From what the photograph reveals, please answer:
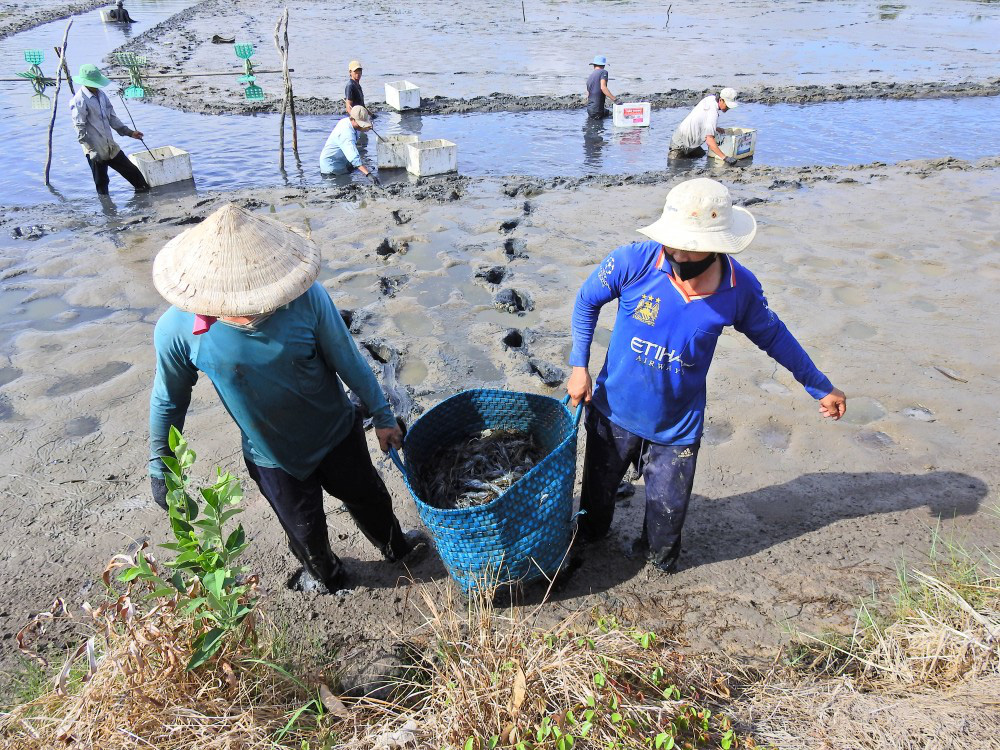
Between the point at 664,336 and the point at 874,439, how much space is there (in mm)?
2554

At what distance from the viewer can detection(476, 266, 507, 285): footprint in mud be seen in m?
6.70

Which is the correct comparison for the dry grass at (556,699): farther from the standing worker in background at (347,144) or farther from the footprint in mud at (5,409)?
the standing worker in background at (347,144)

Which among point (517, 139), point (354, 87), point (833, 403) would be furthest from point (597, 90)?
point (833, 403)

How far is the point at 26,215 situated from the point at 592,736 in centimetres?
1014

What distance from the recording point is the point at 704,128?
421 inches

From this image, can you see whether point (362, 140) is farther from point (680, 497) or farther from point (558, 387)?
point (680, 497)

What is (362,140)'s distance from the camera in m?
12.3

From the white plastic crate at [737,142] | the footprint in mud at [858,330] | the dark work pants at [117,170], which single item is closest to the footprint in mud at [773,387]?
the footprint in mud at [858,330]

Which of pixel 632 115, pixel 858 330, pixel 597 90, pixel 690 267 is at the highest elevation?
pixel 690 267

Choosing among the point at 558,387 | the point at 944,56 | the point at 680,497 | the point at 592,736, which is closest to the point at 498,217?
the point at 558,387

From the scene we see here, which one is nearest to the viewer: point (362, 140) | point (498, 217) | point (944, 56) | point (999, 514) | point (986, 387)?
point (999, 514)

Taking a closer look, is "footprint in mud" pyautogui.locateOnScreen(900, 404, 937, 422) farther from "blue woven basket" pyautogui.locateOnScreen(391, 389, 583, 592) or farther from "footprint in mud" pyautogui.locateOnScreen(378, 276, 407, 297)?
"footprint in mud" pyautogui.locateOnScreen(378, 276, 407, 297)

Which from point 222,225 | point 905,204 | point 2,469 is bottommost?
point 2,469

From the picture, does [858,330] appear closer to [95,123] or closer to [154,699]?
[154,699]
